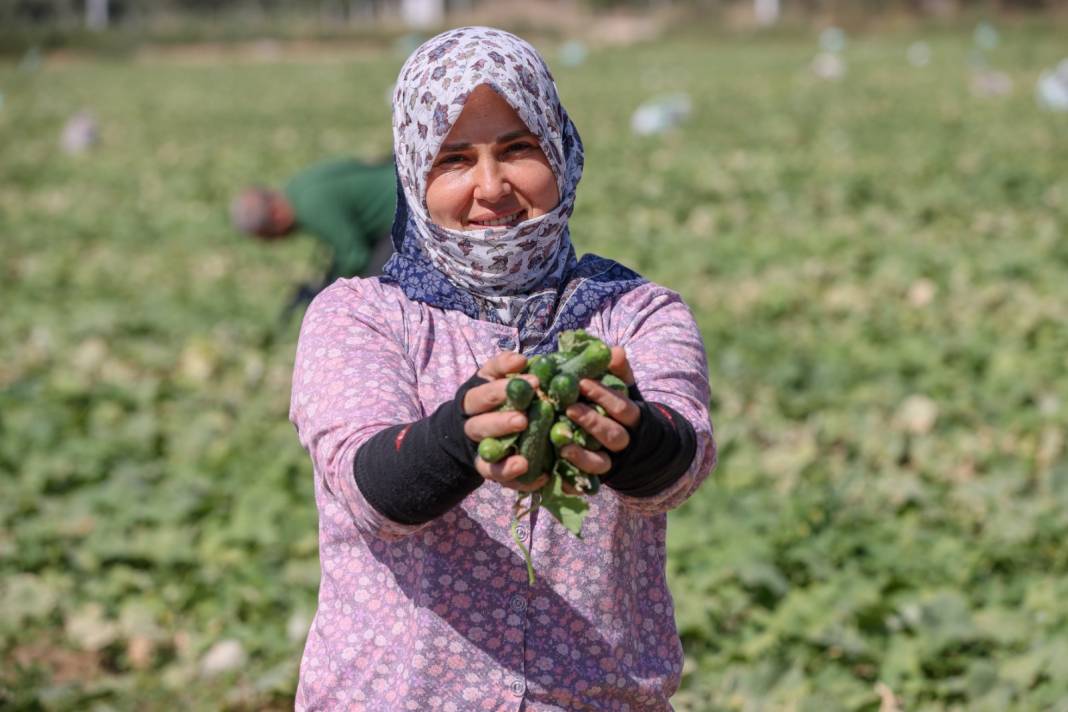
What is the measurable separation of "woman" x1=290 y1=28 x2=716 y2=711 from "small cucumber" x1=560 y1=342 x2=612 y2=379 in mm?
175

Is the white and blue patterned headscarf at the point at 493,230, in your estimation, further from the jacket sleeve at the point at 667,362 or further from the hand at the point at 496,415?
the hand at the point at 496,415

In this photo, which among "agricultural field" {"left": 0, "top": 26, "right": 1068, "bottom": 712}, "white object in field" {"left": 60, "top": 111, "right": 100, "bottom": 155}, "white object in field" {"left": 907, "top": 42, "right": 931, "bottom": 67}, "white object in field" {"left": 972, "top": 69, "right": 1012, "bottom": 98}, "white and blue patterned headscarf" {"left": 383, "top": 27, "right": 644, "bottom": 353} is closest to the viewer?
"white and blue patterned headscarf" {"left": 383, "top": 27, "right": 644, "bottom": 353}

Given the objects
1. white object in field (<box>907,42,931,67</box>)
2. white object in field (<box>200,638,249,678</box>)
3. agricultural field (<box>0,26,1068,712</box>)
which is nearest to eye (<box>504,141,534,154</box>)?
agricultural field (<box>0,26,1068,712</box>)

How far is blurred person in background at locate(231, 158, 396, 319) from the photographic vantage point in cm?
496

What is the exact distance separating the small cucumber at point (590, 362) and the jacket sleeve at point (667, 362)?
0.57 ft

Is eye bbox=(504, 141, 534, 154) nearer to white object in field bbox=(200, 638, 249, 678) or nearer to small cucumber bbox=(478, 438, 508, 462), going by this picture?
small cucumber bbox=(478, 438, 508, 462)

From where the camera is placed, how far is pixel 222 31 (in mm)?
52156

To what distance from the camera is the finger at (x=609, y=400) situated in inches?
57.6

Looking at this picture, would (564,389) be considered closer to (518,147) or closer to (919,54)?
(518,147)

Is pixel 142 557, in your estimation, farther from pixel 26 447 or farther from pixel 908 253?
pixel 908 253

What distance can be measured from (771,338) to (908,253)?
1.87m

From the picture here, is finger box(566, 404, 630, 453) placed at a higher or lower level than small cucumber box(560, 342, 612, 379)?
lower

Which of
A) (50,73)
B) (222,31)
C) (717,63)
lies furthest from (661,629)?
(222,31)

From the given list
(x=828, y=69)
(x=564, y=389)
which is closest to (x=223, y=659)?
(x=564, y=389)
